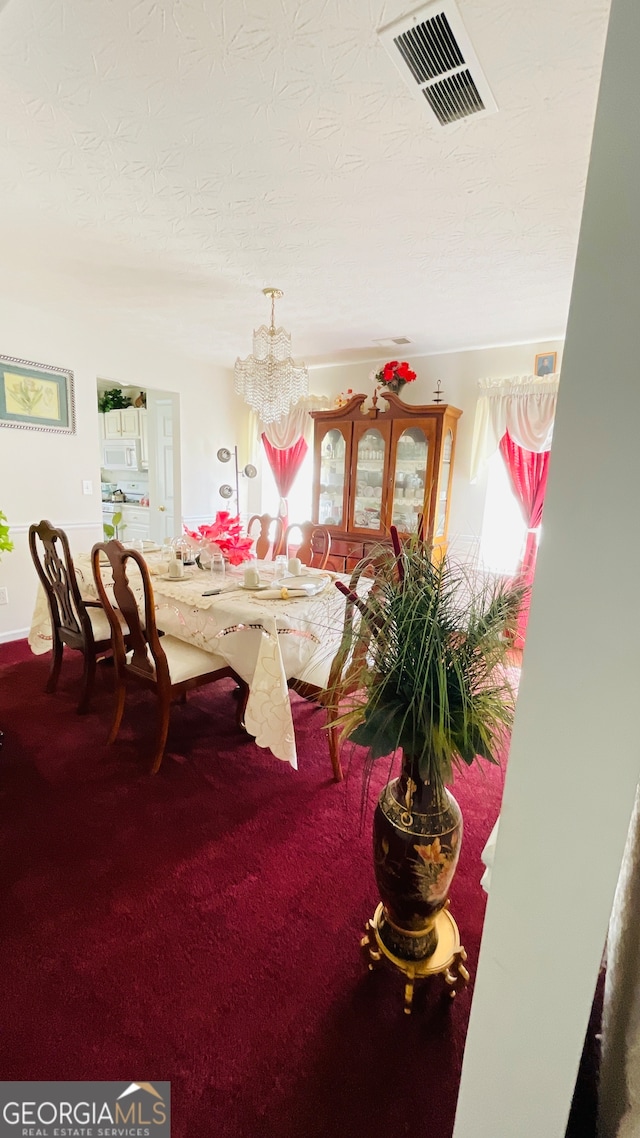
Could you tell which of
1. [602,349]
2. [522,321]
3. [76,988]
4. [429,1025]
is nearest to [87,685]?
[76,988]

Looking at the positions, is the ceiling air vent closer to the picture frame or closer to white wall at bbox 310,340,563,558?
white wall at bbox 310,340,563,558

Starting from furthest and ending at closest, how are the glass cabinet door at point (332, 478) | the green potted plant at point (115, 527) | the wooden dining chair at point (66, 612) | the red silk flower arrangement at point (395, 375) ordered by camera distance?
the green potted plant at point (115, 527)
the glass cabinet door at point (332, 478)
the red silk flower arrangement at point (395, 375)
the wooden dining chair at point (66, 612)

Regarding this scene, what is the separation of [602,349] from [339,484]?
3.82 m

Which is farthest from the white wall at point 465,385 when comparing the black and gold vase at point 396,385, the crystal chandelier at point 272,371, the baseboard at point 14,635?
the baseboard at point 14,635

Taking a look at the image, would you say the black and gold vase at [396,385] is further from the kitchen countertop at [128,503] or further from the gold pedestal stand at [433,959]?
the gold pedestal stand at [433,959]

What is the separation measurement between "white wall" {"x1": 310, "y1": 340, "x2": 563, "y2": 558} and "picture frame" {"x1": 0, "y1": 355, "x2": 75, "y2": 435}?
2675 millimetres

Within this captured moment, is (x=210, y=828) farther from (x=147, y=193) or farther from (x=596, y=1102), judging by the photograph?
(x=147, y=193)

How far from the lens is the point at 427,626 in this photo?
0.88 metres

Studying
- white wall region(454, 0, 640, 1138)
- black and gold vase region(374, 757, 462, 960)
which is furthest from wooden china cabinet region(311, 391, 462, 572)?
white wall region(454, 0, 640, 1138)

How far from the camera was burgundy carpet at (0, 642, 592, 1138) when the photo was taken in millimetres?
990

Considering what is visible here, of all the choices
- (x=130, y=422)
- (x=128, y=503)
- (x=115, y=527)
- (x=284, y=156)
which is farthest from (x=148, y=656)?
(x=130, y=422)

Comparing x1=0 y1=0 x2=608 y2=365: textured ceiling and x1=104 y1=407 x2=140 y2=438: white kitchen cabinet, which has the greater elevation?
x1=0 y1=0 x2=608 y2=365: textured ceiling

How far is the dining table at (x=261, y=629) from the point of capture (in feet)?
5.79

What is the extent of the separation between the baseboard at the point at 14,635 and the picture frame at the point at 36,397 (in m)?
1.51
